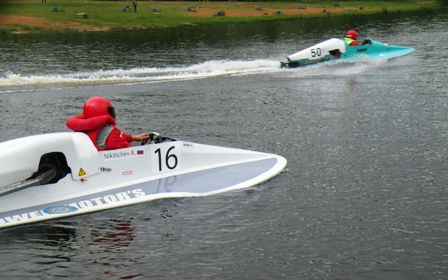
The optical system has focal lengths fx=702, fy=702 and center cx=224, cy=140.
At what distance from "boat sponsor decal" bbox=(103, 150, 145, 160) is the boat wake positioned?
757 inches

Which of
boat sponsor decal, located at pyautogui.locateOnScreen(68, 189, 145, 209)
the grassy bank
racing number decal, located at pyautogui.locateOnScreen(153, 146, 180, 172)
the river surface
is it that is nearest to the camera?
the river surface

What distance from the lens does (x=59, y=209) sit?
1442cm

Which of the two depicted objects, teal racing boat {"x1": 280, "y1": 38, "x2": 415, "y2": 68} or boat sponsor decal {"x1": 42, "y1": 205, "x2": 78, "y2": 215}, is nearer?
boat sponsor decal {"x1": 42, "y1": 205, "x2": 78, "y2": 215}

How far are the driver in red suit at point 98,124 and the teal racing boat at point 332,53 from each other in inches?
951

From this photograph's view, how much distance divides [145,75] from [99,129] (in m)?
22.2

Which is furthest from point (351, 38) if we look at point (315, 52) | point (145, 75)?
point (145, 75)

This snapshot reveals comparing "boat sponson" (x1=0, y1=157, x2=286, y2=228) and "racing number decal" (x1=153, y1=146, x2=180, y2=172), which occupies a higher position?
"racing number decal" (x1=153, y1=146, x2=180, y2=172)

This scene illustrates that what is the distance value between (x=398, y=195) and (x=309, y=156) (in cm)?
417

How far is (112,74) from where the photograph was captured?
37.5m

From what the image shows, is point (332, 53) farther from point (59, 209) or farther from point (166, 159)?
point (59, 209)

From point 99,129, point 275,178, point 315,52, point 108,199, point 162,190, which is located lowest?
point 275,178

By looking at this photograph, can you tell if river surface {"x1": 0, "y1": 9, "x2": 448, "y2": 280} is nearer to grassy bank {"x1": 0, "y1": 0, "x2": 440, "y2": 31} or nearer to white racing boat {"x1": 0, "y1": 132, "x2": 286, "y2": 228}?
white racing boat {"x1": 0, "y1": 132, "x2": 286, "y2": 228}

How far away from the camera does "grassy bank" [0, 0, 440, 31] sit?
76.9 m

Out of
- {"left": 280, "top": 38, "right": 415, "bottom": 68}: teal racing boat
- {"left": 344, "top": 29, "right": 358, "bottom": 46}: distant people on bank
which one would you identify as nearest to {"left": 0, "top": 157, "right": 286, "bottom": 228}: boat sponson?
{"left": 280, "top": 38, "right": 415, "bottom": 68}: teal racing boat
